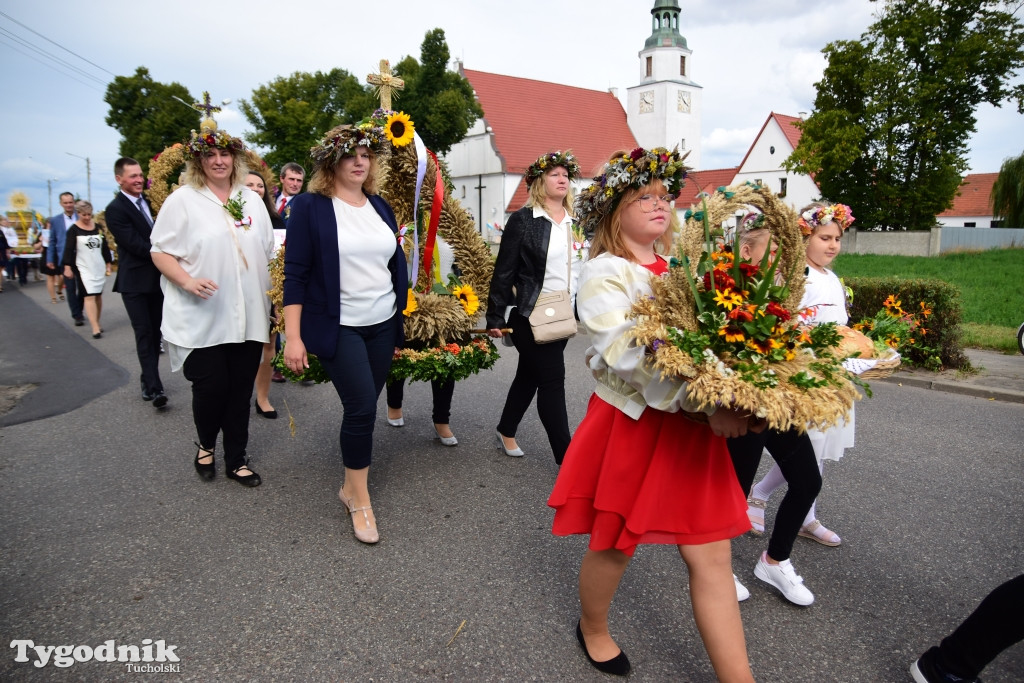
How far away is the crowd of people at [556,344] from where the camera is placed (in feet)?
7.09

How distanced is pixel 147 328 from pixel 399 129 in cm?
340

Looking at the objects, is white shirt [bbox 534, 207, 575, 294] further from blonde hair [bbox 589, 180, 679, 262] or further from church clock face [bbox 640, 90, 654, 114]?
church clock face [bbox 640, 90, 654, 114]

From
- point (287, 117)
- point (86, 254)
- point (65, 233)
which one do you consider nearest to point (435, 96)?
point (287, 117)

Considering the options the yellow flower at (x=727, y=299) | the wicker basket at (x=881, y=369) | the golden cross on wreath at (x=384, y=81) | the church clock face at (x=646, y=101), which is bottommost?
the wicker basket at (x=881, y=369)

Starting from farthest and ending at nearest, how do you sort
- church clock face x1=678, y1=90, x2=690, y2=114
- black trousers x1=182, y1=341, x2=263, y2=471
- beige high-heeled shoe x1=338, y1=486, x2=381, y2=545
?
church clock face x1=678, y1=90, x2=690, y2=114 → black trousers x1=182, y1=341, x2=263, y2=471 → beige high-heeled shoe x1=338, y1=486, x2=381, y2=545

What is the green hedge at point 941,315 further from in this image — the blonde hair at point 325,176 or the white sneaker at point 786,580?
the blonde hair at point 325,176

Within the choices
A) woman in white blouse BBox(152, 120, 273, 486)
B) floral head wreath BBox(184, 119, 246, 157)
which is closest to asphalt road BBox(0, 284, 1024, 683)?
woman in white blouse BBox(152, 120, 273, 486)

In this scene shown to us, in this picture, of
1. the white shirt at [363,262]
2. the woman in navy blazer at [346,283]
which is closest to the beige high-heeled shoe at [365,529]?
the woman in navy blazer at [346,283]

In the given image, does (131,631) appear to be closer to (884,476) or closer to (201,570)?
(201,570)

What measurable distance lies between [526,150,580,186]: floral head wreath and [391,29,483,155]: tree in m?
31.4

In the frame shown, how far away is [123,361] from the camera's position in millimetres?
8227

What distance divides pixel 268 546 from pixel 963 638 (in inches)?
119

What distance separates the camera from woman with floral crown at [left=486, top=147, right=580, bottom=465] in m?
4.17

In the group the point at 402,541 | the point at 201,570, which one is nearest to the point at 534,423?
the point at 402,541
